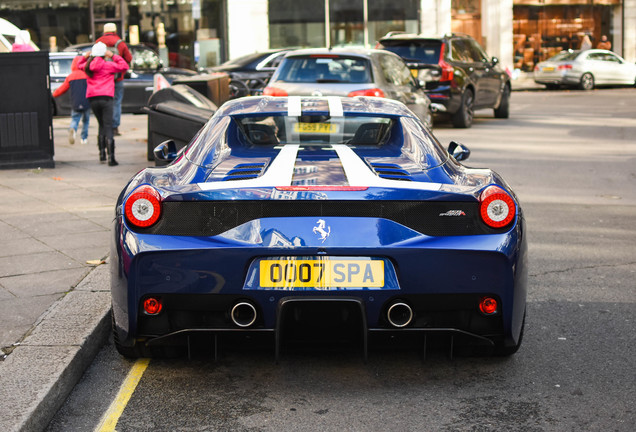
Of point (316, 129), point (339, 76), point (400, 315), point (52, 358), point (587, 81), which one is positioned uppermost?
point (339, 76)

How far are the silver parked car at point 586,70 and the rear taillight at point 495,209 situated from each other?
2927 cm

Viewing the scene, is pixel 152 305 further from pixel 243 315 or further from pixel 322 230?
pixel 322 230

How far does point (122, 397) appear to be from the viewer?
4547 millimetres

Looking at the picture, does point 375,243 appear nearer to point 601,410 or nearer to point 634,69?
point 601,410

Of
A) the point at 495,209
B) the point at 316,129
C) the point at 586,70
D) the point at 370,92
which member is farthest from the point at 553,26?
the point at 495,209

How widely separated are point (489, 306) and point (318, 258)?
0.81 m

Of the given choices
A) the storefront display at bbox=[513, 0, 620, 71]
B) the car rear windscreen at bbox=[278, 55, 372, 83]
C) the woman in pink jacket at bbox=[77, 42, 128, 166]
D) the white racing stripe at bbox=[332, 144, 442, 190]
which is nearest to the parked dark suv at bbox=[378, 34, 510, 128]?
the car rear windscreen at bbox=[278, 55, 372, 83]

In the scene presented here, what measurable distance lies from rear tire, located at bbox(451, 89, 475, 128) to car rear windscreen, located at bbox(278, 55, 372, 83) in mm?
5778

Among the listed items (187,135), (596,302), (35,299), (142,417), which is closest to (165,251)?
(142,417)

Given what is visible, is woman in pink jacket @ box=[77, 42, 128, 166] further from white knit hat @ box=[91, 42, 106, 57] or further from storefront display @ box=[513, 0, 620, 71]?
storefront display @ box=[513, 0, 620, 71]

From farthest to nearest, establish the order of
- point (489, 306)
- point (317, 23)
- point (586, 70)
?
point (317, 23) < point (586, 70) < point (489, 306)

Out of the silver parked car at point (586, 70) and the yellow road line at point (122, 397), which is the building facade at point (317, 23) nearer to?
the silver parked car at point (586, 70)

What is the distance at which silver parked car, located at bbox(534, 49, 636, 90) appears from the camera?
107ft

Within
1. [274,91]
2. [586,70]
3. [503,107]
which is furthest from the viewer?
[586,70]
